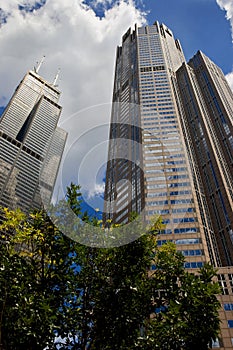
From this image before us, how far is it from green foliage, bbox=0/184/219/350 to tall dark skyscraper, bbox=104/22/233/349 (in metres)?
37.8

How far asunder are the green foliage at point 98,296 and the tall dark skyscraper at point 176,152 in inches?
1487

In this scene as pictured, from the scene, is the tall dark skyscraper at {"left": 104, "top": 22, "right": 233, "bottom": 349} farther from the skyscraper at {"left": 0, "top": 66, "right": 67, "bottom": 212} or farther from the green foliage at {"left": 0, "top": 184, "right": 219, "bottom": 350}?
the green foliage at {"left": 0, "top": 184, "right": 219, "bottom": 350}

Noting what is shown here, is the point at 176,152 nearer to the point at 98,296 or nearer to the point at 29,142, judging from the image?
the point at 98,296

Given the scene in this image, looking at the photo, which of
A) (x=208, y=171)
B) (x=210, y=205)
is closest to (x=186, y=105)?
(x=208, y=171)

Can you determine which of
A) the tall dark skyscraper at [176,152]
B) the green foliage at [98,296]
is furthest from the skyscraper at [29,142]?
the green foliage at [98,296]

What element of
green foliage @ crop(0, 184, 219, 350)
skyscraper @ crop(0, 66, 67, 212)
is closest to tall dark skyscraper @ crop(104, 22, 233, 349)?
skyscraper @ crop(0, 66, 67, 212)

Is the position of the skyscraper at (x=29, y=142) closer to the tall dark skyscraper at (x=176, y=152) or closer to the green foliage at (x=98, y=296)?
the tall dark skyscraper at (x=176, y=152)

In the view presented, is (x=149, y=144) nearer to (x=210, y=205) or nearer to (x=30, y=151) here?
(x=210, y=205)

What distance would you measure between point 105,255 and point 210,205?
2872 inches

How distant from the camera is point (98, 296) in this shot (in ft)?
30.0

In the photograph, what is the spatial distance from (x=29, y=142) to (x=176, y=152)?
90085 millimetres

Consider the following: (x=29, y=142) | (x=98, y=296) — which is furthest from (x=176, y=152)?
(x=29, y=142)

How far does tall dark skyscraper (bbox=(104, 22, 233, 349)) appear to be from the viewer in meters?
67.3

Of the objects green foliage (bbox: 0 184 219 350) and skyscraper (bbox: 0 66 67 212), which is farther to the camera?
skyscraper (bbox: 0 66 67 212)
